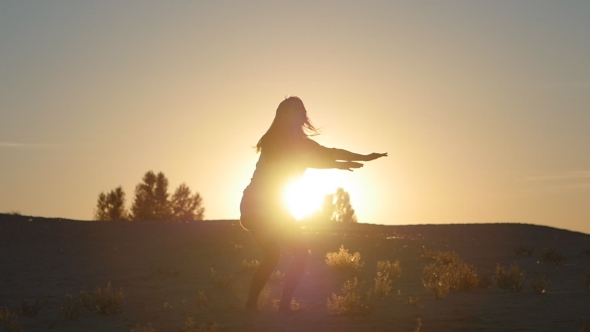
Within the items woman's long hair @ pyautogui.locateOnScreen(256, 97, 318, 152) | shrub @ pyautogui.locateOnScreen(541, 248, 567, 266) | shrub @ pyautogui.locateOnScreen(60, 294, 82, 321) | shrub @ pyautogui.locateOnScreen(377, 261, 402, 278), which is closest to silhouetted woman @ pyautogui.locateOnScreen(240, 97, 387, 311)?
woman's long hair @ pyautogui.locateOnScreen(256, 97, 318, 152)

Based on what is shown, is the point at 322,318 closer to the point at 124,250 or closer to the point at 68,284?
the point at 68,284

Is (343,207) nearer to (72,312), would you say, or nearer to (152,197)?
(152,197)

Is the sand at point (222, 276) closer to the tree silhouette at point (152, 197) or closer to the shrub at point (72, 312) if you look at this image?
the shrub at point (72, 312)

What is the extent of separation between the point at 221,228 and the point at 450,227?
1614 cm

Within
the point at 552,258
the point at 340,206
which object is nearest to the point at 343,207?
the point at 340,206

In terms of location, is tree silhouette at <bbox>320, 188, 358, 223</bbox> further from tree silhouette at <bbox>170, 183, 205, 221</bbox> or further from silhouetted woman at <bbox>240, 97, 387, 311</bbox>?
silhouetted woman at <bbox>240, 97, 387, 311</bbox>

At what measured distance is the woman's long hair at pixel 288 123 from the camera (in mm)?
9453

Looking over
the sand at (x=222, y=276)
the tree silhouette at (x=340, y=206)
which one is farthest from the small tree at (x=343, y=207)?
the sand at (x=222, y=276)

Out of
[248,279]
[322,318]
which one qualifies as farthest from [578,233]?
[322,318]

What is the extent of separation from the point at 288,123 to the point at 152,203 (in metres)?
68.3

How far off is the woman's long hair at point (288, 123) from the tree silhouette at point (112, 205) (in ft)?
208

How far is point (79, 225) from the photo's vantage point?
28141 mm

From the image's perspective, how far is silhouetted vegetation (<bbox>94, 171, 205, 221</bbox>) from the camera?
71.3 m

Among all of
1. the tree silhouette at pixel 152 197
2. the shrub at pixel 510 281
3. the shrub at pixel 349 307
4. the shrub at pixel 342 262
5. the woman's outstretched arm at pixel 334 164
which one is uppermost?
the tree silhouette at pixel 152 197
